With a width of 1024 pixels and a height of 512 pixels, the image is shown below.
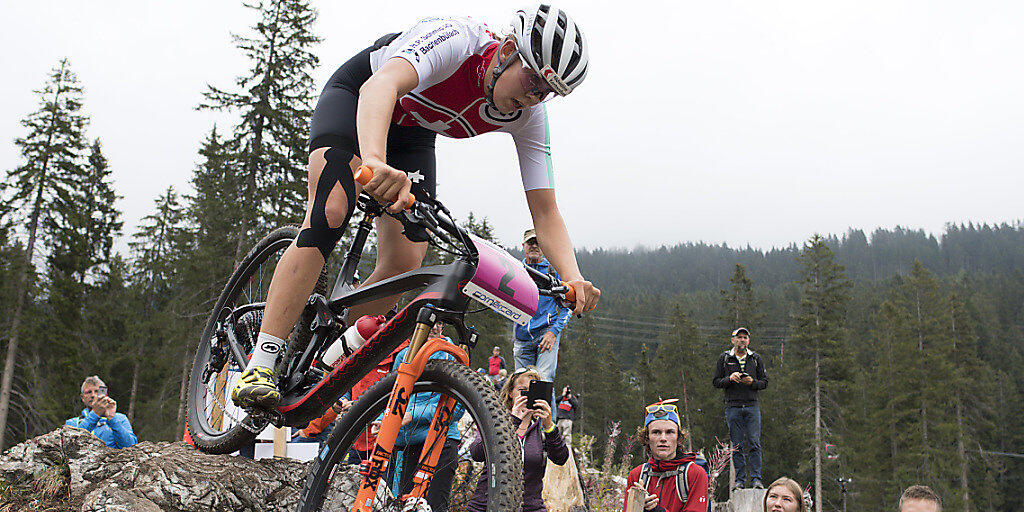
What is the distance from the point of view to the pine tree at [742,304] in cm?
5956

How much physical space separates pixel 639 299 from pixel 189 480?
108m

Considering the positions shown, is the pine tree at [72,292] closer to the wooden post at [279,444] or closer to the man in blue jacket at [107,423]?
the man in blue jacket at [107,423]

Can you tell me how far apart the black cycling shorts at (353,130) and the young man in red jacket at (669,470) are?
10.8 feet

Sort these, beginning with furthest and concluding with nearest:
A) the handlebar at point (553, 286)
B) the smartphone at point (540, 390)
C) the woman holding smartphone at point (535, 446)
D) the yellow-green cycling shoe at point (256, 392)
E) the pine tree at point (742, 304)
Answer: the pine tree at point (742, 304), the woman holding smartphone at point (535, 446), the smartphone at point (540, 390), the yellow-green cycling shoe at point (256, 392), the handlebar at point (553, 286)

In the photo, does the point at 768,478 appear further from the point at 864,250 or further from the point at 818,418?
the point at 864,250

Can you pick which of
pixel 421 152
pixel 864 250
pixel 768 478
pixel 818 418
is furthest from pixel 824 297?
pixel 864 250

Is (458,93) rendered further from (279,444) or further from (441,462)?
(279,444)

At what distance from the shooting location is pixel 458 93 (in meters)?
3.02


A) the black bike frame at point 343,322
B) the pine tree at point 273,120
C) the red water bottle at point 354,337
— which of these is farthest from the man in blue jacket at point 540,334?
the pine tree at point 273,120

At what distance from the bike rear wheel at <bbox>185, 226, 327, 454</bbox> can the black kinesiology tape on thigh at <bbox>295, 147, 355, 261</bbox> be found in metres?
0.84

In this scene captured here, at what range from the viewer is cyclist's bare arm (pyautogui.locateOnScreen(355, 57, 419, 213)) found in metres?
2.24

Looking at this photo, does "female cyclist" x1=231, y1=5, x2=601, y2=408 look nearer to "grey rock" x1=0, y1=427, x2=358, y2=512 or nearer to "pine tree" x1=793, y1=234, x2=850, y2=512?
"grey rock" x1=0, y1=427, x2=358, y2=512

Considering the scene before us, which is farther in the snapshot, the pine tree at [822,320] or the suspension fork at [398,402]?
the pine tree at [822,320]

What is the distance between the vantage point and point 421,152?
358cm
